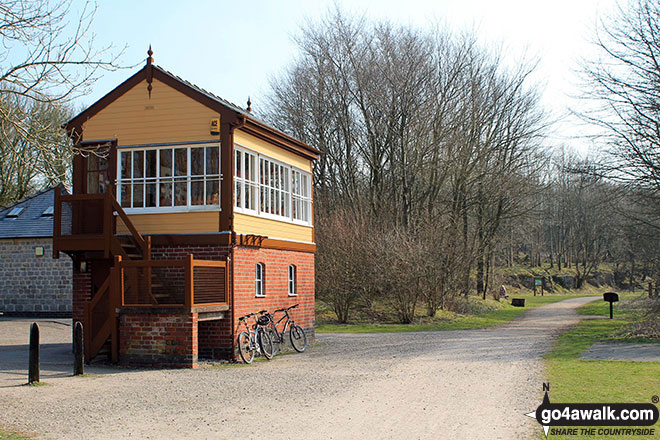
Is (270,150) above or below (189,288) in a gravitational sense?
above

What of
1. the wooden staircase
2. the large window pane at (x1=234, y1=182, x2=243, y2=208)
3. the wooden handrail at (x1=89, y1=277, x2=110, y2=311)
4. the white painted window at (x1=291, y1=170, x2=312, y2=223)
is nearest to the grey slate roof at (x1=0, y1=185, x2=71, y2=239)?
the white painted window at (x1=291, y1=170, x2=312, y2=223)

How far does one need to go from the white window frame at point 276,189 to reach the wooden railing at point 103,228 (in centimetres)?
253

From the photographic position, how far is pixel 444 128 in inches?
1464

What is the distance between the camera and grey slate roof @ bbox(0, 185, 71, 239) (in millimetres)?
30766

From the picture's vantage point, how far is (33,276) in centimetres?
3078

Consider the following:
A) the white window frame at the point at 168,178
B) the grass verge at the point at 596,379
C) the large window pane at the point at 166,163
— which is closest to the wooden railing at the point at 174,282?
the white window frame at the point at 168,178

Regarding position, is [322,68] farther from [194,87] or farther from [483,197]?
[194,87]

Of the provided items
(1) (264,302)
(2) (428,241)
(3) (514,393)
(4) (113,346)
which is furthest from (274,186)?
(2) (428,241)

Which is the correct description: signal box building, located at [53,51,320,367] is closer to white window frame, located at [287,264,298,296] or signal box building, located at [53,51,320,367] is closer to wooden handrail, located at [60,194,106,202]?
wooden handrail, located at [60,194,106,202]

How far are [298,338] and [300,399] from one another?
762 centimetres

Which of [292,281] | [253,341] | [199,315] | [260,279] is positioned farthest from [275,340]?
[199,315]

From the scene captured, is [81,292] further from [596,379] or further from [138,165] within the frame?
[596,379]

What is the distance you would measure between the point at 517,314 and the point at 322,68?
674 inches

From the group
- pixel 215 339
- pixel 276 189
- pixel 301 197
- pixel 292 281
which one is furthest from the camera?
pixel 301 197
